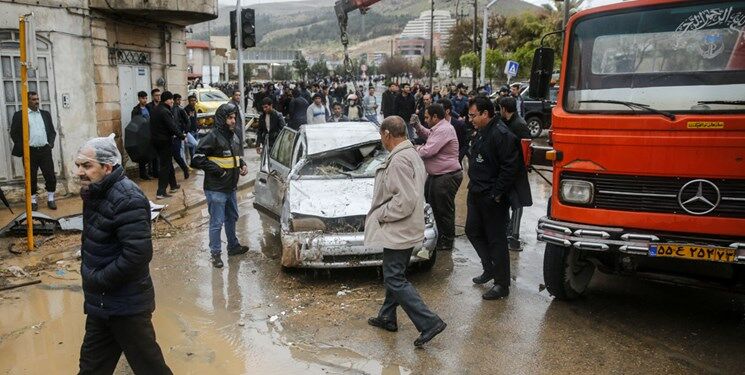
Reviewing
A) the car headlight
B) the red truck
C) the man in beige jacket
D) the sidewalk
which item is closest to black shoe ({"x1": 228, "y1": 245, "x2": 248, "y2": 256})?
the sidewalk

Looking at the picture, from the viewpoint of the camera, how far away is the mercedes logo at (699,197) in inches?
173

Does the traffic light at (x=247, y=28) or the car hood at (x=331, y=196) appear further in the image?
the traffic light at (x=247, y=28)

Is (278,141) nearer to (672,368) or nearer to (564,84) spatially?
(564,84)

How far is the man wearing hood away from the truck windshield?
3728 mm

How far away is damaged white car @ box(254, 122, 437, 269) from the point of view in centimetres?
603

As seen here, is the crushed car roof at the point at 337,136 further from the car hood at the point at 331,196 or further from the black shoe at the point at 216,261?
the black shoe at the point at 216,261

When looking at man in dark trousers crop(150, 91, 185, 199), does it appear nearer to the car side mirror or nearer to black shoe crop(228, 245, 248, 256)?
black shoe crop(228, 245, 248, 256)

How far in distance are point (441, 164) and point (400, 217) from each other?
266cm

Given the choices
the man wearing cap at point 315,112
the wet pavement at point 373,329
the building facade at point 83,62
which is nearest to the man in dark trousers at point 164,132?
the building facade at point 83,62

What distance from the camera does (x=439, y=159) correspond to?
23.1 feet

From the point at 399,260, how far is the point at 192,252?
373 cm

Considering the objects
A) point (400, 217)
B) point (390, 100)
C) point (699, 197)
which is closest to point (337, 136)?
point (400, 217)

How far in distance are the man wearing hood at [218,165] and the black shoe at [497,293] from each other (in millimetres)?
3036

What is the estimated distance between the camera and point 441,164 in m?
7.03
